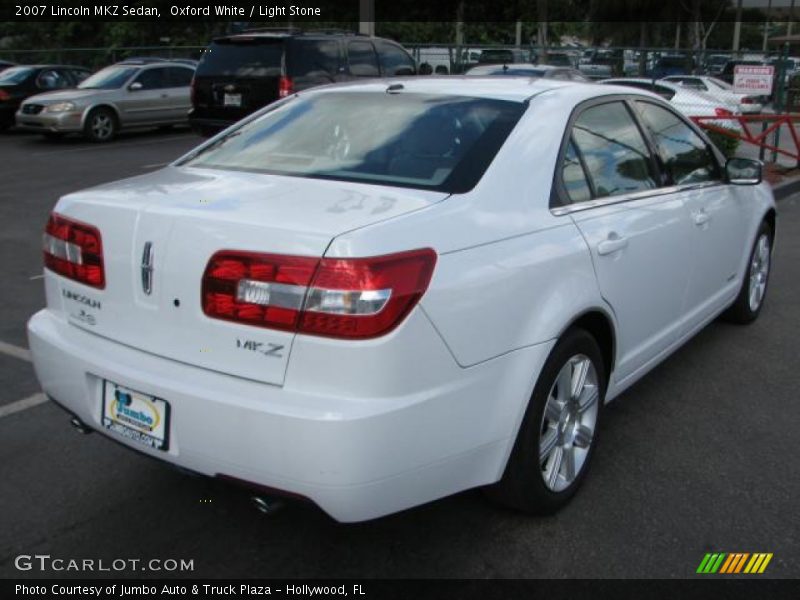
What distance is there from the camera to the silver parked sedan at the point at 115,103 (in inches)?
621

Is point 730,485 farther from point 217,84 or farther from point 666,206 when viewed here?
point 217,84

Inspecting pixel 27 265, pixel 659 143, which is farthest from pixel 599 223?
pixel 27 265

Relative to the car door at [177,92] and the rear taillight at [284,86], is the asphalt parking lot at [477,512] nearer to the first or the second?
the rear taillight at [284,86]

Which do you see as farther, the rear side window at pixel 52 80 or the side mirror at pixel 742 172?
the rear side window at pixel 52 80

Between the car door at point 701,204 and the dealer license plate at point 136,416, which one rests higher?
the car door at point 701,204

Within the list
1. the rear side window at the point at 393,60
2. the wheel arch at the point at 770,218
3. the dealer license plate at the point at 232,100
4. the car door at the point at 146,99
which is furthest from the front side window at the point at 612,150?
the car door at the point at 146,99

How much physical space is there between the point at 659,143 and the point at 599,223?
3.40ft

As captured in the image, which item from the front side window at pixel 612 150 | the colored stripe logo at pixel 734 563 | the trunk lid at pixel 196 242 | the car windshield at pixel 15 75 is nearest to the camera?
the trunk lid at pixel 196 242

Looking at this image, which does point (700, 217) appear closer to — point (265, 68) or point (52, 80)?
point (265, 68)

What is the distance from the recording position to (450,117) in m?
3.30

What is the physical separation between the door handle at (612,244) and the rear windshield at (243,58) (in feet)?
29.9

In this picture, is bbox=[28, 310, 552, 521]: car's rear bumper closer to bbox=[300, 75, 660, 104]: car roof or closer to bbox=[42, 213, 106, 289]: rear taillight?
bbox=[42, 213, 106, 289]: rear taillight

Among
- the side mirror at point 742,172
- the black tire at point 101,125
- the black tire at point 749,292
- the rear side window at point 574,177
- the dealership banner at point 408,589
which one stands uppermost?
the rear side window at point 574,177

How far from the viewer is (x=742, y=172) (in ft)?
15.0
